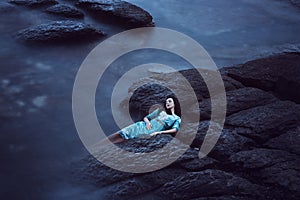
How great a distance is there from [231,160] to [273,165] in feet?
1.40

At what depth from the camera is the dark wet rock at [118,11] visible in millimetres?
7688

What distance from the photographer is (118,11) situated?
7.84 meters

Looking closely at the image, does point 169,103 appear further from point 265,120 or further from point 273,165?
point 273,165

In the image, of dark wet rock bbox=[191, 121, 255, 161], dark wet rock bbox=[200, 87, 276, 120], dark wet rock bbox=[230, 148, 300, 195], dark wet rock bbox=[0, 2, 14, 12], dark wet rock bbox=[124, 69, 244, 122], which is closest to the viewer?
dark wet rock bbox=[230, 148, 300, 195]

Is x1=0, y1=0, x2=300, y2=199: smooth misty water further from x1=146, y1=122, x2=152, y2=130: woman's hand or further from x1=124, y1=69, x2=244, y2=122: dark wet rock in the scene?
x1=146, y1=122, x2=152, y2=130: woman's hand

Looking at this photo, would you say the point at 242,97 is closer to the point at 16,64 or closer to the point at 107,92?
the point at 107,92

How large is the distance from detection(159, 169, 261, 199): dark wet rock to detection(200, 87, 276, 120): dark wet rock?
1175 millimetres

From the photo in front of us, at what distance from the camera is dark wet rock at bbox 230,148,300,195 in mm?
3910

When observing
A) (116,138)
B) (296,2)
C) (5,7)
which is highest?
(296,2)

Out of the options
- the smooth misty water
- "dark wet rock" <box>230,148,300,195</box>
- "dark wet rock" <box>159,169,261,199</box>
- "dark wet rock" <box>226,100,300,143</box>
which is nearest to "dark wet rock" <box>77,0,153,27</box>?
the smooth misty water

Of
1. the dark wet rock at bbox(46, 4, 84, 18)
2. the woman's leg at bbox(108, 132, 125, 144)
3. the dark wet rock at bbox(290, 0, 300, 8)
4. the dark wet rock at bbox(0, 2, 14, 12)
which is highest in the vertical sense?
the dark wet rock at bbox(290, 0, 300, 8)

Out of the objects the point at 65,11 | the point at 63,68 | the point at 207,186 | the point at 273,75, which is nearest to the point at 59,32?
the point at 65,11

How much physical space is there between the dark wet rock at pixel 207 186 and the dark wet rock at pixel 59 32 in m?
3.90

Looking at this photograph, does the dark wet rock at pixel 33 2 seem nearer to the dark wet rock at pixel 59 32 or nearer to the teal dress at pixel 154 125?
the dark wet rock at pixel 59 32
